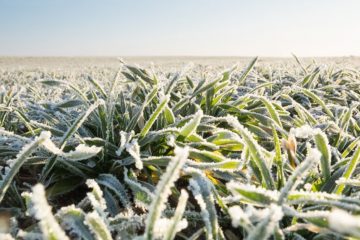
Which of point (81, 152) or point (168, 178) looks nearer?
point (168, 178)

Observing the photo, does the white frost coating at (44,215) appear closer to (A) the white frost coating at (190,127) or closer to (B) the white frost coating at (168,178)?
(B) the white frost coating at (168,178)

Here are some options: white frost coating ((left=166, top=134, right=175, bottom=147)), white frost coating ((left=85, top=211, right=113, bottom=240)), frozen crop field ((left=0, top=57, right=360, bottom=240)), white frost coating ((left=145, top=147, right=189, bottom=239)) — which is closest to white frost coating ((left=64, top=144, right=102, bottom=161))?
frozen crop field ((left=0, top=57, right=360, bottom=240))

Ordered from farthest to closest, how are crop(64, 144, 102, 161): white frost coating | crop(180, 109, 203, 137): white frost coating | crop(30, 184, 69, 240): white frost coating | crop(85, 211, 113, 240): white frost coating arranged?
1. crop(180, 109, 203, 137): white frost coating
2. crop(64, 144, 102, 161): white frost coating
3. crop(85, 211, 113, 240): white frost coating
4. crop(30, 184, 69, 240): white frost coating

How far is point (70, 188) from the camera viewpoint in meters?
1.44

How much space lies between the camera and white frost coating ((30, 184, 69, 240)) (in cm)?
64

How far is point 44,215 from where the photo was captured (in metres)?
0.67

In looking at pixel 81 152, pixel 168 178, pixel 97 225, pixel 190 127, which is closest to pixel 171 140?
pixel 190 127

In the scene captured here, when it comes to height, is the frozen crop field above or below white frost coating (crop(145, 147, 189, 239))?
below

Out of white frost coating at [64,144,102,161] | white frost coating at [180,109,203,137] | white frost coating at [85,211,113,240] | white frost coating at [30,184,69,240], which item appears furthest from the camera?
white frost coating at [180,109,203,137]

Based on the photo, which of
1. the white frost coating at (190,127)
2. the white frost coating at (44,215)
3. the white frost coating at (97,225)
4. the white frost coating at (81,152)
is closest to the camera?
the white frost coating at (44,215)

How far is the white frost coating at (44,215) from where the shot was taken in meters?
0.64

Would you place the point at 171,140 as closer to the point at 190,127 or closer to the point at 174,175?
the point at 190,127

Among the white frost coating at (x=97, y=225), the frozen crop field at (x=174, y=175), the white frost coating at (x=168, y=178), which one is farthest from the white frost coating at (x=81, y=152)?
the white frost coating at (x=168, y=178)

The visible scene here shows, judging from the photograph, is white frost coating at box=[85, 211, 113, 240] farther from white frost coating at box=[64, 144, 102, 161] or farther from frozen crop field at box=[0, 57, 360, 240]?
white frost coating at box=[64, 144, 102, 161]
